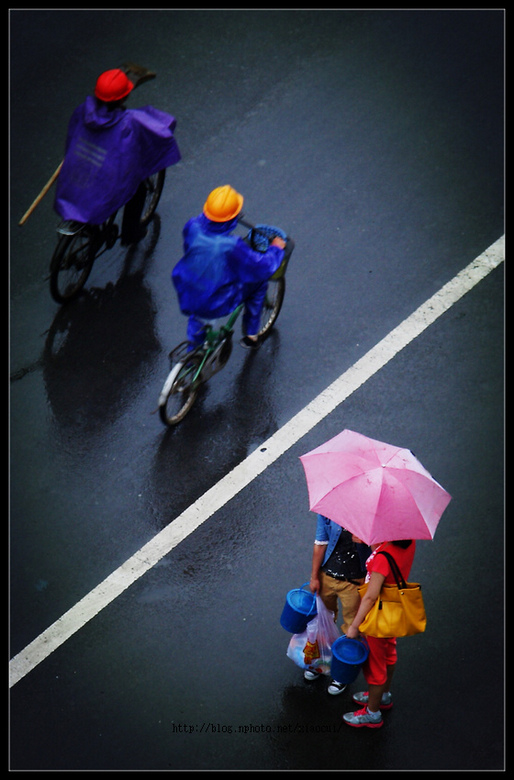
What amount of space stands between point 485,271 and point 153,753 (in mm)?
5338

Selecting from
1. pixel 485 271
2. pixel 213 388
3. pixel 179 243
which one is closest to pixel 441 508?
pixel 213 388

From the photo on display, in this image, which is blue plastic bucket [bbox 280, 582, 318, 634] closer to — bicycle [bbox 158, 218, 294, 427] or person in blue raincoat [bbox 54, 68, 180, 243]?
bicycle [bbox 158, 218, 294, 427]

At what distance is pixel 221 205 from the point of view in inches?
261

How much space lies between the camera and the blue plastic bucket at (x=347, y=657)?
18.6 ft

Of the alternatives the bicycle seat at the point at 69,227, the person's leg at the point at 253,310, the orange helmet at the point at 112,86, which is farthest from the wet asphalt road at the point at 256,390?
the orange helmet at the point at 112,86

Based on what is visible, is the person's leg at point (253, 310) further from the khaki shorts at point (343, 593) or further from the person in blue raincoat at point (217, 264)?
the khaki shorts at point (343, 593)

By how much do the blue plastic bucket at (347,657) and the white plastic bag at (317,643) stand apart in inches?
8.0

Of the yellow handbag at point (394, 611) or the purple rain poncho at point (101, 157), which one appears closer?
the yellow handbag at point (394, 611)

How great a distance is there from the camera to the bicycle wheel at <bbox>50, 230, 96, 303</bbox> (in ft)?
26.0

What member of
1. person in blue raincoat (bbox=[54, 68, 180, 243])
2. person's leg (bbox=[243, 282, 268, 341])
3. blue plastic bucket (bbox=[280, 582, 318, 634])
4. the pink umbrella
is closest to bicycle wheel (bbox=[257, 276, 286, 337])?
person's leg (bbox=[243, 282, 268, 341])

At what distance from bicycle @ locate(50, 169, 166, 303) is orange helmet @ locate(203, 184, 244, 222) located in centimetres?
169

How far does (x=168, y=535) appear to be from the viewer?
704cm

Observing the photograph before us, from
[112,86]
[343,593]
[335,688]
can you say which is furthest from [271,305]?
[335,688]
